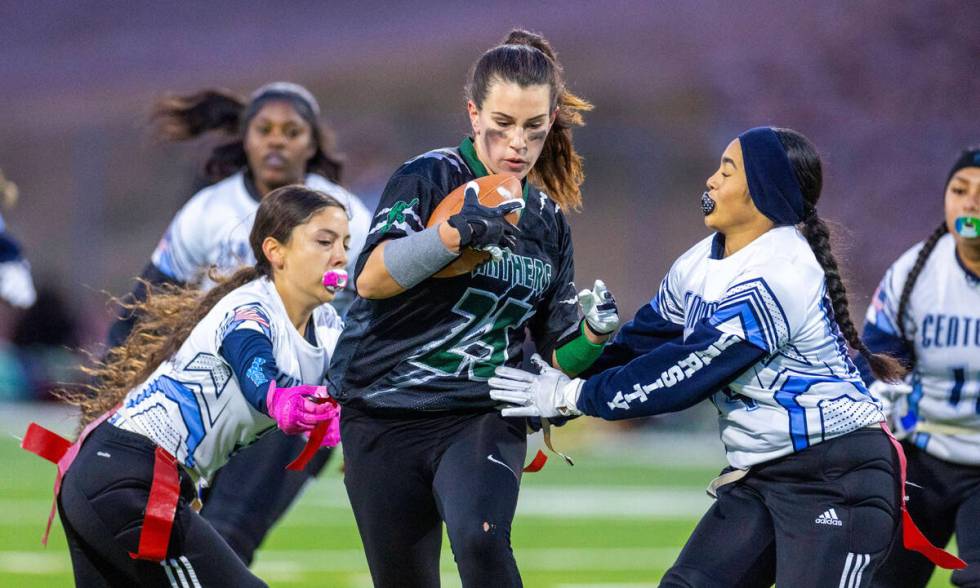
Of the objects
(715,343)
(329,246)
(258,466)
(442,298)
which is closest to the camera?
(715,343)

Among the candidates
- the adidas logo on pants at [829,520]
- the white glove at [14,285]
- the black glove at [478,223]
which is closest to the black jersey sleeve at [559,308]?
the black glove at [478,223]

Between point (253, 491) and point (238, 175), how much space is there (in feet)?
5.15

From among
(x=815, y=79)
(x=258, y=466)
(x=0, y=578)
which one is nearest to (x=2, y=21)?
(x=815, y=79)

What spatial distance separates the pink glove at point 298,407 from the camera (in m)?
3.90

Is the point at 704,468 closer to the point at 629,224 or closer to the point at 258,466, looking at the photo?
the point at 629,224

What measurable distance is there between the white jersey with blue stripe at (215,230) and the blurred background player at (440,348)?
6.00 ft

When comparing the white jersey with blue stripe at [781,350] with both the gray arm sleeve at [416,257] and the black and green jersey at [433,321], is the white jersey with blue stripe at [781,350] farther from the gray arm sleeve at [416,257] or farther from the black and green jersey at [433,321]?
the gray arm sleeve at [416,257]

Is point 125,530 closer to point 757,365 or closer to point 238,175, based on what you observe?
point 757,365

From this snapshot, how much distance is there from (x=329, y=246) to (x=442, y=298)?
2.37 feet

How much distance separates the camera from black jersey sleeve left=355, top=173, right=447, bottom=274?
3789 millimetres

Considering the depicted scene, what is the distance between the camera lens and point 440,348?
12.8 ft

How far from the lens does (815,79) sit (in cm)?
1446

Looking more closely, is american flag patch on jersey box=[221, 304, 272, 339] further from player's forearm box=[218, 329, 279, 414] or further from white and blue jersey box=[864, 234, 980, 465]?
white and blue jersey box=[864, 234, 980, 465]

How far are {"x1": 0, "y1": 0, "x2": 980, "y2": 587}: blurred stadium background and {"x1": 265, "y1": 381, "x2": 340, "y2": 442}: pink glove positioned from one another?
2.83 metres
